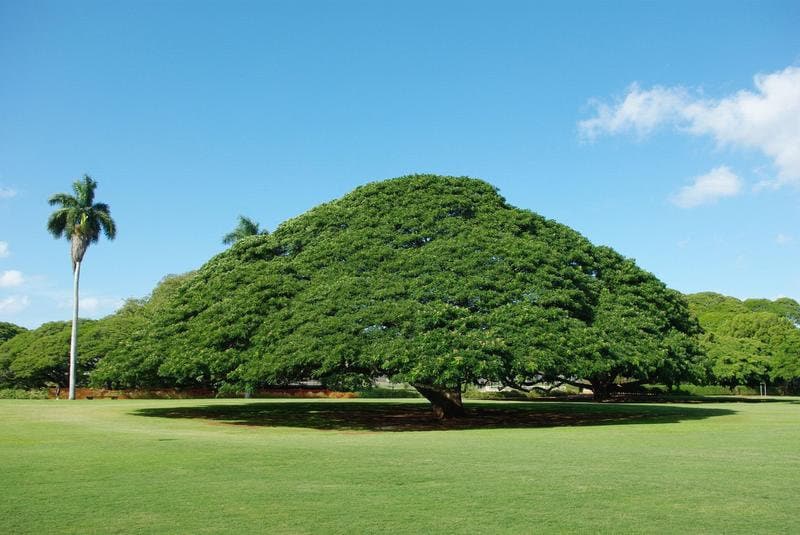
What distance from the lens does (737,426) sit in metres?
22.4

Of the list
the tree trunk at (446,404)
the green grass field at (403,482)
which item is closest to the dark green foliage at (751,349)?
the tree trunk at (446,404)

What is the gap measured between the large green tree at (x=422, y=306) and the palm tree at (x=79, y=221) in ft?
85.6

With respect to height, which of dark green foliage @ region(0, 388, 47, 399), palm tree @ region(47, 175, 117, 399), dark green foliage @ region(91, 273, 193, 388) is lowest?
A: dark green foliage @ region(0, 388, 47, 399)

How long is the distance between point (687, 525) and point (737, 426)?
16.9 metres

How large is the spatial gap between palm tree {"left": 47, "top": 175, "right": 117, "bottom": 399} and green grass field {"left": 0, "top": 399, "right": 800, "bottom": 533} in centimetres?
3503

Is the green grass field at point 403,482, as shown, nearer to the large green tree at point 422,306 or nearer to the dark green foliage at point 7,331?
the large green tree at point 422,306

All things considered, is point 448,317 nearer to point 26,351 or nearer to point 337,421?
point 337,421

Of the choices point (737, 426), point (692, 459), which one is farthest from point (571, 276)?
point (692, 459)

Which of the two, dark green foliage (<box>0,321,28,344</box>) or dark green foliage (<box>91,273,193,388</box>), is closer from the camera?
dark green foliage (<box>91,273,193,388</box>)

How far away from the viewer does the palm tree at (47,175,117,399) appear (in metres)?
51.5

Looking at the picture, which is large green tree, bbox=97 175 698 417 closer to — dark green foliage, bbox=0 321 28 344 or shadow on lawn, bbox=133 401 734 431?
shadow on lawn, bbox=133 401 734 431

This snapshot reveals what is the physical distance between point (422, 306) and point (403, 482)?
1152cm

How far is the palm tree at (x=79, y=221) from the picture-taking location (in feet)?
169

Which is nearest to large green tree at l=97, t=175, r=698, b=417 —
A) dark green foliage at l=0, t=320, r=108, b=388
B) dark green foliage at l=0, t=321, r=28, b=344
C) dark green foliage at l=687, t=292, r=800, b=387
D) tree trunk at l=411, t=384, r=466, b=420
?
tree trunk at l=411, t=384, r=466, b=420
